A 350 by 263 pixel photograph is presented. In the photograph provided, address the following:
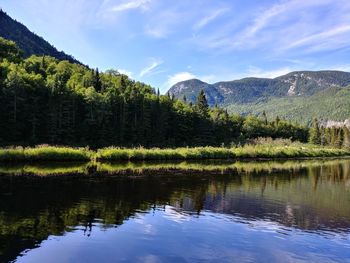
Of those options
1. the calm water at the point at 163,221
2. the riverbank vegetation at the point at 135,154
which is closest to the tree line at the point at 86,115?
the riverbank vegetation at the point at 135,154

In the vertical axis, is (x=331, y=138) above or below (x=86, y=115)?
below

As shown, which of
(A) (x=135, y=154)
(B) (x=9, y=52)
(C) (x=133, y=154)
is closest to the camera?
(C) (x=133, y=154)

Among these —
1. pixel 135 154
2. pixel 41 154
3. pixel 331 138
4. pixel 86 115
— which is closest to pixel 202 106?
pixel 86 115

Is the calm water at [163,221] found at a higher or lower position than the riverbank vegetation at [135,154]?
lower

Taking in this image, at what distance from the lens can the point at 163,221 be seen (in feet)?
67.5

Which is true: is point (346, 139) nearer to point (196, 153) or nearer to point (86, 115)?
point (196, 153)

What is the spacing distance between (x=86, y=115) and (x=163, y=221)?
7370 cm

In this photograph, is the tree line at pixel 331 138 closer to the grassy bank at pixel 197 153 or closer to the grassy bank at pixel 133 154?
the grassy bank at pixel 197 153

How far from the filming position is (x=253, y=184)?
3778 cm

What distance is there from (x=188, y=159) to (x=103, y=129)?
101 ft

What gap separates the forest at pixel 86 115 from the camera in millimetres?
78875

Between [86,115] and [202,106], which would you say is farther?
[202,106]

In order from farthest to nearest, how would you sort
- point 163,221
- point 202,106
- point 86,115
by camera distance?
point 202,106 → point 86,115 → point 163,221

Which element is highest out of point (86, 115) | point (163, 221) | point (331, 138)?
point (86, 115)
